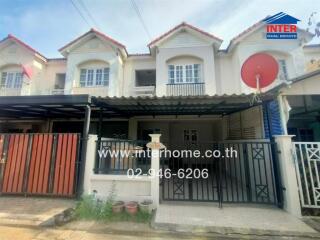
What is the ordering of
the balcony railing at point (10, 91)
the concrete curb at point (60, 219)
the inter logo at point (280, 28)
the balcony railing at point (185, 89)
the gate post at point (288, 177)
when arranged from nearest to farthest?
the concrete curb at point (60, 219), the gate post at point (288, 177), the inter logo at point (280, 28), the balcony railing at point (185, 89), the balcony railing at point (10, 91)

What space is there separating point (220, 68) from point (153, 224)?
1014 cm

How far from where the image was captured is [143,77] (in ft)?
45.2

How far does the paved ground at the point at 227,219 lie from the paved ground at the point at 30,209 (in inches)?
107

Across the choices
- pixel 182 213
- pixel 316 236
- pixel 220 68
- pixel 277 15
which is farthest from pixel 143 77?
pixel 316 236

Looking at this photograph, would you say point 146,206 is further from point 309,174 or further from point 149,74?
point 149,74

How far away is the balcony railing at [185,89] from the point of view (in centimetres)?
1045

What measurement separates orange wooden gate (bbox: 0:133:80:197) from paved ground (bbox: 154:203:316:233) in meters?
3.14

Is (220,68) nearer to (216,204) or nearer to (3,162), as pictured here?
(216,204)

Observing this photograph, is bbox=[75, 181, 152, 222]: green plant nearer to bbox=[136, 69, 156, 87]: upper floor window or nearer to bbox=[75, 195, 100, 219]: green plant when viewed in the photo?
bbox=[75, 195, 100, 219]: green plant

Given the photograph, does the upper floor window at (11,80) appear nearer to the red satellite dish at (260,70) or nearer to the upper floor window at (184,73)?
the upper floor window at (184,73)

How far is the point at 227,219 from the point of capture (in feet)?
14.2

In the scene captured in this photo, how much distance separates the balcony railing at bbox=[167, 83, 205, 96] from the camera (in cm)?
1045

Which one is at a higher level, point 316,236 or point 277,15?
point 277,15

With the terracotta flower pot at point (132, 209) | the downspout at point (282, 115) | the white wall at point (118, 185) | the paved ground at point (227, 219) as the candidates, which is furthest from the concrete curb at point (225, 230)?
the downspout at point (282, 115)
